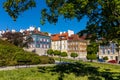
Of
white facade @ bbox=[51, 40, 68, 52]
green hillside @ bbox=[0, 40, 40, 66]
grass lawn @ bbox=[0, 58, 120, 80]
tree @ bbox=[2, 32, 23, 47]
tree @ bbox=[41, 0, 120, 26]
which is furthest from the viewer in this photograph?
white facade @ bbox=[51, 40, 68, 52]

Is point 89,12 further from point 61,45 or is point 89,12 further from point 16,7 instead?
point 61,45

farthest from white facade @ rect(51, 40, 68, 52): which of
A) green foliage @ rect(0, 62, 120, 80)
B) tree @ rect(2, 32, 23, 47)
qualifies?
green foliage @ rect(0, 62, 120, 80)

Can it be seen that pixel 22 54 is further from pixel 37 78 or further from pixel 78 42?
pixel 78 42

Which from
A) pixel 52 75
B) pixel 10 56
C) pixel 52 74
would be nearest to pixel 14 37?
pixel 10 56

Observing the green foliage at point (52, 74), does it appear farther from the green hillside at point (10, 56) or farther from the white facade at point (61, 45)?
the white facade at point (61, 45)

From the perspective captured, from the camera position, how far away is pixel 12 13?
18359 millimetres

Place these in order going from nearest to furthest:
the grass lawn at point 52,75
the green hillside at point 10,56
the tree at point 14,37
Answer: the grass lawn at point 52,75, the green hillside at point 10,56, the tree at point 14,37

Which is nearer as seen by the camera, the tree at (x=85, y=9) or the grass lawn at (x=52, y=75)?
the tree at (x=85, y=9)

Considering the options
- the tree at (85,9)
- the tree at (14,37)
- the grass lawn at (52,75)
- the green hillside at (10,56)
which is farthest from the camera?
the tree at (14,37)

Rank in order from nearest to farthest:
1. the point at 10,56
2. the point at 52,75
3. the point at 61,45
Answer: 1. the point at 52,75
2. the point at 10,56
3. the point at 61,45

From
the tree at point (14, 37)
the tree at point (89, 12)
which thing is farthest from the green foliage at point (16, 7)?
the tree at point (14, 37)

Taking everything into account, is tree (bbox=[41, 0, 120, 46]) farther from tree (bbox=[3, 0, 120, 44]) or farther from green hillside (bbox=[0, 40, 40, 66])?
green hillside (bbox=[0, 40, 40, 66])

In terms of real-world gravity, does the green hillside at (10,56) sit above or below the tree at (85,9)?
below

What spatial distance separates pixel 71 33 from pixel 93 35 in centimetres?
10180
